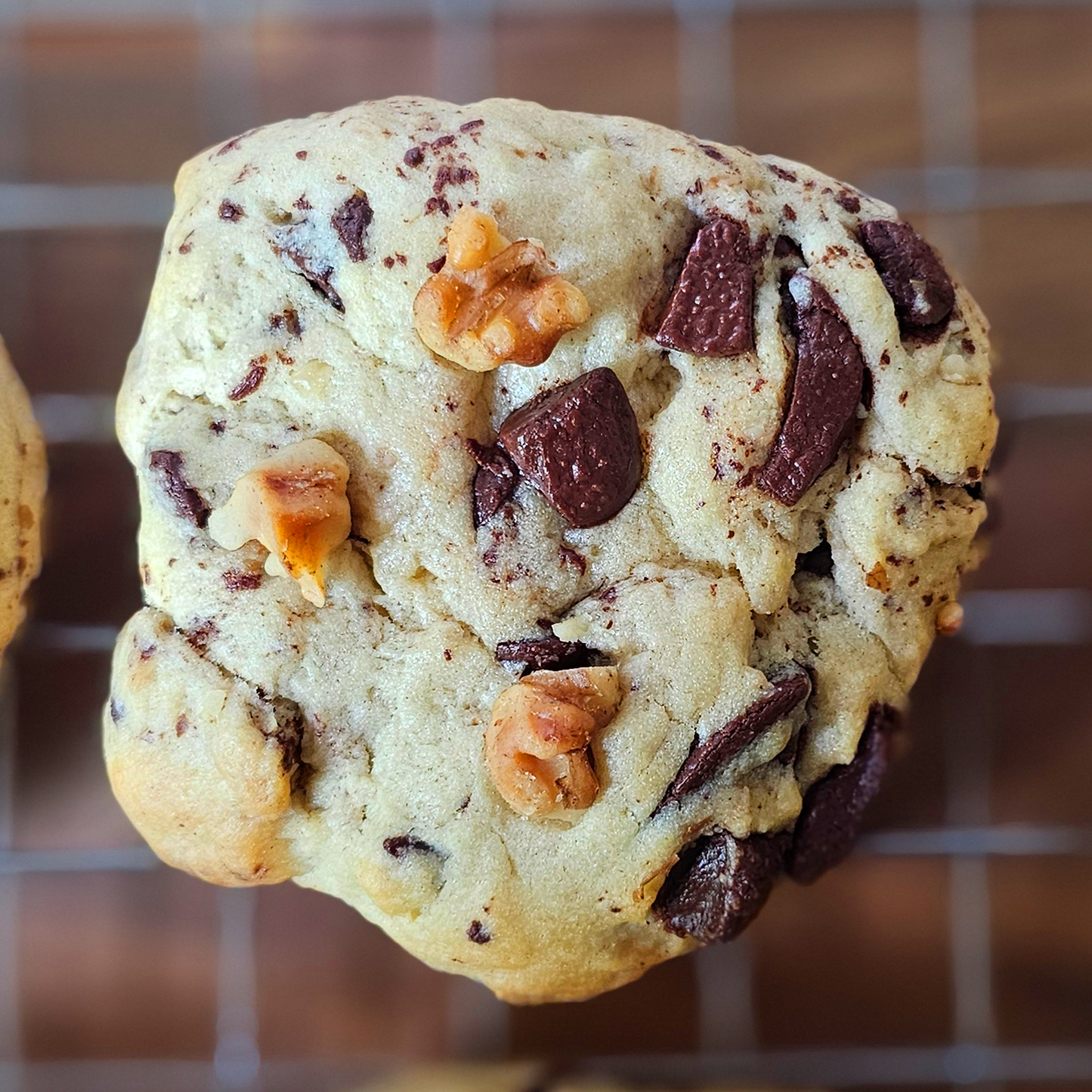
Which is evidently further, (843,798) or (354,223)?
(843,798)

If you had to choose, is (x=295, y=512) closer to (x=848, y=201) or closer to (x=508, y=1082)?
(x=848, y=201)

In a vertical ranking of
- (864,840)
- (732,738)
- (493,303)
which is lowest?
(864,840)

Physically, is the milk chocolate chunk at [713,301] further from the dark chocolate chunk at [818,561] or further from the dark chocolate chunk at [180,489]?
the dark chocolate chunk at [180,489]

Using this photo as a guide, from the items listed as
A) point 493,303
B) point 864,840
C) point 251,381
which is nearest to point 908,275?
point 493,303

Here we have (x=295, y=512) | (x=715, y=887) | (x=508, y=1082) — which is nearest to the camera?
(x=295, y=512)

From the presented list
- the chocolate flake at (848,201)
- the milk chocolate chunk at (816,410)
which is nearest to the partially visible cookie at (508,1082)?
the milk chocolate chunk at (816,410)

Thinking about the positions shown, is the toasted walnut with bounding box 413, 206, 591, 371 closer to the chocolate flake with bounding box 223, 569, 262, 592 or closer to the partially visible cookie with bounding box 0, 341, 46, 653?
the chocolate flake with bounding box 223, 569, 262, 592

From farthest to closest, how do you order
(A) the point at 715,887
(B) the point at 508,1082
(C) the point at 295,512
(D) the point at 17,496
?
1. (B) the point at 508,1082
2. (D) the point at 17,496
3. (A) the point at 715,887
4. (C) the point at 295,512

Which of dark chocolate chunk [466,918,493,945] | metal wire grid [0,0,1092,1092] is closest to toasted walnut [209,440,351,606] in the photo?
dark chocolate chunk [466,918,493,945]
